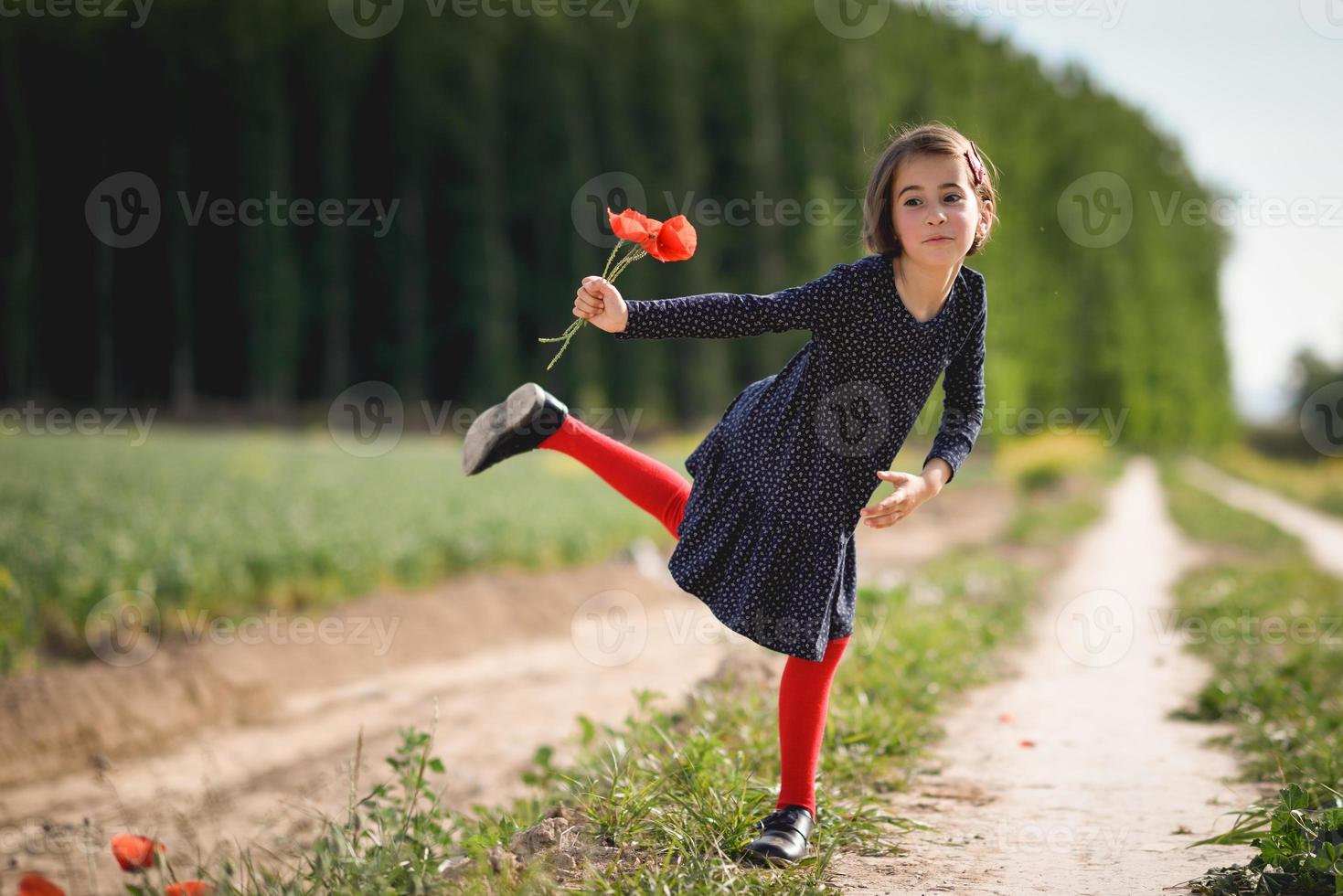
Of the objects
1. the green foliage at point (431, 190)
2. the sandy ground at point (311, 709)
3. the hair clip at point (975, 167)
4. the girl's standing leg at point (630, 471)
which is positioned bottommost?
the sandy ground at point (311, 709)

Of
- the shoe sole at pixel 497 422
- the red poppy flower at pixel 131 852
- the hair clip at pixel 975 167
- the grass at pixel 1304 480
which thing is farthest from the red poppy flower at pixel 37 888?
the grass at pixel 1304 480

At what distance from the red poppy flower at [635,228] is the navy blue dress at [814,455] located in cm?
28

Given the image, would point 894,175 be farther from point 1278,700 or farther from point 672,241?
point 1278,700

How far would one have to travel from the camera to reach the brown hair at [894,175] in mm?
2652

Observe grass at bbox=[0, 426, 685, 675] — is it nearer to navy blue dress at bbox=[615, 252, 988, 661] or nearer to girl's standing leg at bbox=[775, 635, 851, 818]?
navy blue dress at bbox=[615, 252, 988, 661]

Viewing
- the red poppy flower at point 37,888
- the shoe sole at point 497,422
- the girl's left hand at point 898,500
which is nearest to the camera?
the red poppy flower at point 37,888

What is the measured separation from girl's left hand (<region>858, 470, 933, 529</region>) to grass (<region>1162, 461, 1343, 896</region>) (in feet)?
3.61

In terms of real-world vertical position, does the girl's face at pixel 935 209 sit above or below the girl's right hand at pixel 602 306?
above

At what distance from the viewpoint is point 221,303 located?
2756cm

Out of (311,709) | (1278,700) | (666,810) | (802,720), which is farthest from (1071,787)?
(311,709)

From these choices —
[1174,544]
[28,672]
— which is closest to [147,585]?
[28,672]

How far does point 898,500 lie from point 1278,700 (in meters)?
3.13

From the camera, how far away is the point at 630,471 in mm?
2914

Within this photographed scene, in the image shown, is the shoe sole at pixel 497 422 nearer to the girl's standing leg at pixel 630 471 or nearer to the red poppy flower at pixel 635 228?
the girl's standing leg at pixel 630 471
